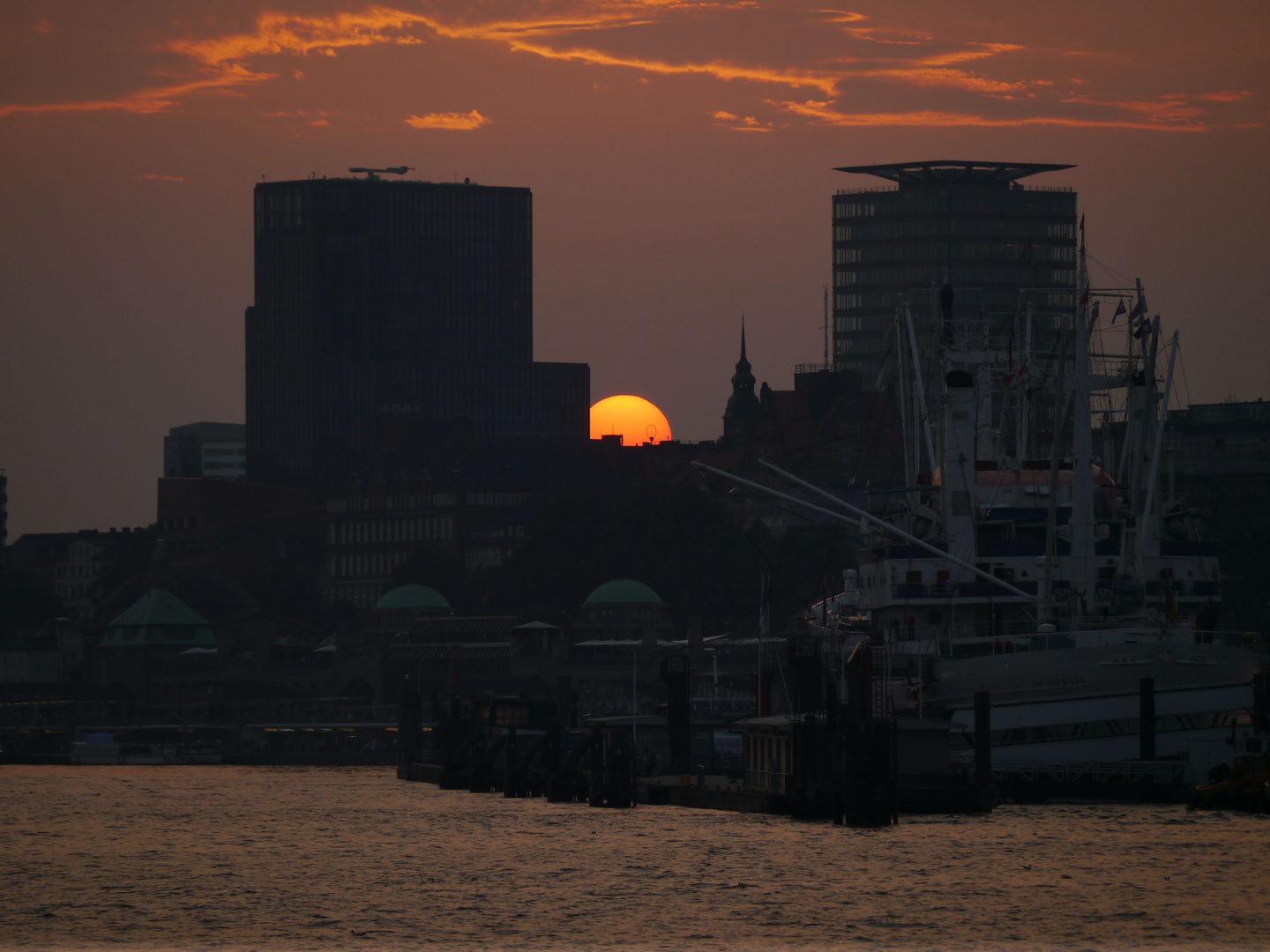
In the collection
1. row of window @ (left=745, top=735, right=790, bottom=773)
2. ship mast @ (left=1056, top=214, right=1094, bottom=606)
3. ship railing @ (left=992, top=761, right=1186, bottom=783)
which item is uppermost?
ship mast @ (left=1056, top=214, right=1094, bottom=606)

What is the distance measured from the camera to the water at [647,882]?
81438 mm

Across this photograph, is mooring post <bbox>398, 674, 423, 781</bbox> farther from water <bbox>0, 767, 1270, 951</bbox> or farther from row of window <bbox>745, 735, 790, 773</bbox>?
row of window <bbox>745, 735, 790, 773</bbox>

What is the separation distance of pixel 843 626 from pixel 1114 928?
47.1m

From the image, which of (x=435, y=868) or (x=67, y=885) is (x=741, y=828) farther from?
(x=67, y=885)

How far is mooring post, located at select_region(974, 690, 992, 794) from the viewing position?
341ft

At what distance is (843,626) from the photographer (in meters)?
128

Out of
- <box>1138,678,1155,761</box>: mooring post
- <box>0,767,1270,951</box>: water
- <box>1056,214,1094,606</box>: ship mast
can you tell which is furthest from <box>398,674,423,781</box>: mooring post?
<box>1138,678,1155,761</box>: mooring post

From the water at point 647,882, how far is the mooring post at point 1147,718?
7.25 ft

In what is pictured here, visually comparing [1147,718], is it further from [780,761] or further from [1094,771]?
[780,761]

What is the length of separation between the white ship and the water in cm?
430

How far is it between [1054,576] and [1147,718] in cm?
1022

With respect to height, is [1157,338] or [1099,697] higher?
[1157,338]

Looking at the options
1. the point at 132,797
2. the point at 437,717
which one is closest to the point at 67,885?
the point at 132,797

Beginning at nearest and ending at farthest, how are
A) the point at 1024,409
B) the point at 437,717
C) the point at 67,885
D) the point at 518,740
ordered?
the point at 67,885, the point at 1024,409, the point at 518,740, the point at 437,717
